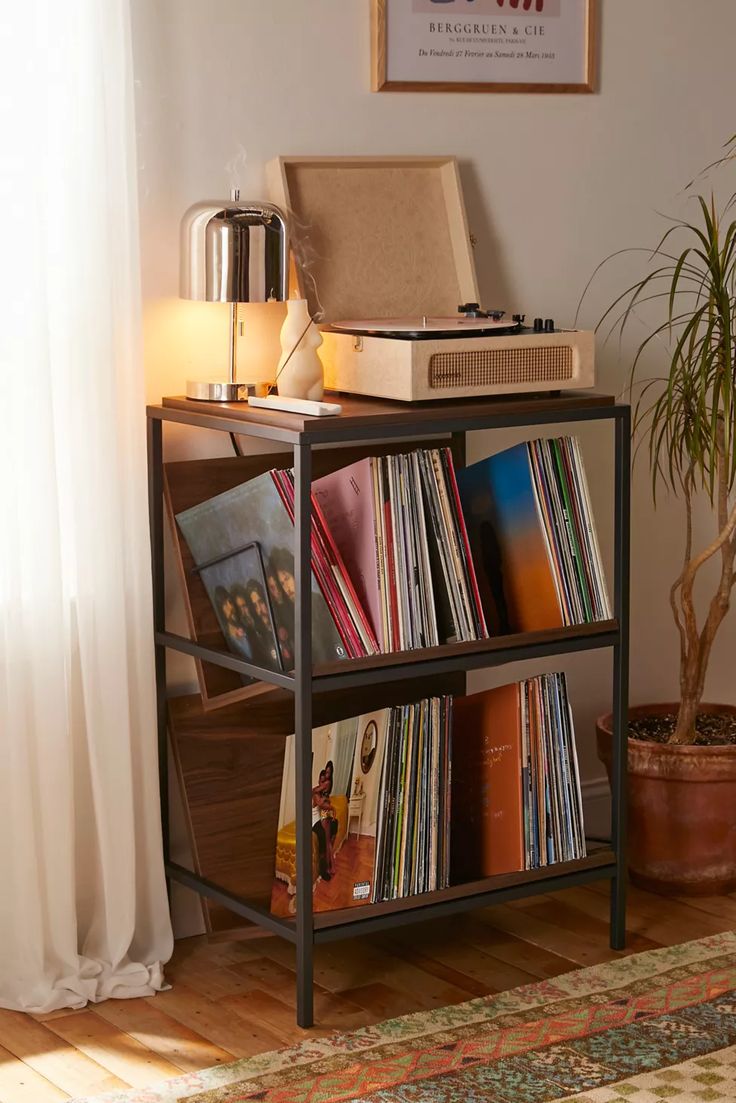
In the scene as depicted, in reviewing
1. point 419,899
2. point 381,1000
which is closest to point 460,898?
point 419,899

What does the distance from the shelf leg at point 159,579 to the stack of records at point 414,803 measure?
0.40 m

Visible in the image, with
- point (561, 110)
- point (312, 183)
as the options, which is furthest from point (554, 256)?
point (312, 183)

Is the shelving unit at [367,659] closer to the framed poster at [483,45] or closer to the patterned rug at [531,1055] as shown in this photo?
the patterned rug at [531,1055]

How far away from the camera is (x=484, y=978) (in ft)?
8.25

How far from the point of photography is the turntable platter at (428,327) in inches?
93.4

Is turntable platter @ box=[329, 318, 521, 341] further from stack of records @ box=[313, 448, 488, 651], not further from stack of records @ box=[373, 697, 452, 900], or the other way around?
stack of records @ box=[373, 697, 452, 900]

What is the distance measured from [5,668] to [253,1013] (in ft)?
2.18

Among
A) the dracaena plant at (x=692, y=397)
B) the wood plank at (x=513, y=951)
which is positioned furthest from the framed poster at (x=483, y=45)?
the wood plank at (x=513, y=951)

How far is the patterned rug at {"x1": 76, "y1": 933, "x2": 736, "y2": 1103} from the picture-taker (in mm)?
2109

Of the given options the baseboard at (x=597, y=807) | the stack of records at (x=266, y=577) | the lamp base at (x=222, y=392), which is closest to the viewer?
the stack of records at (x=266, y=577)

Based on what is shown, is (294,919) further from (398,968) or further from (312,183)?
(312,183)

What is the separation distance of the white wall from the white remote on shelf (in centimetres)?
26

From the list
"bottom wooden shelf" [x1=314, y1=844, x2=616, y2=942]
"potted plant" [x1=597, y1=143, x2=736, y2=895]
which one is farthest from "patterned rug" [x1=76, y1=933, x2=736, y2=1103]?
"potted plant" [x1=597, y1=143, x2=736, y2=895]

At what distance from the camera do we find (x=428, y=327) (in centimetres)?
239
